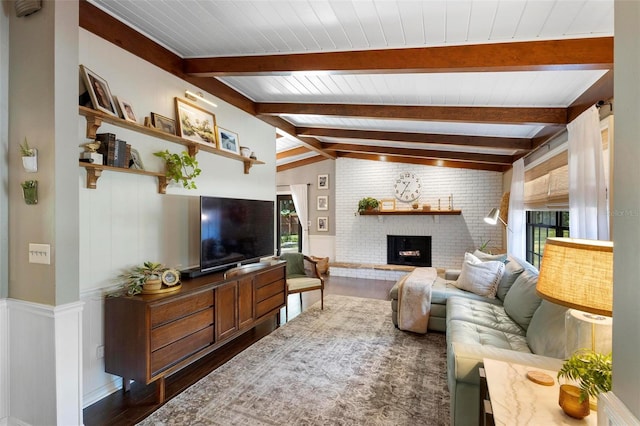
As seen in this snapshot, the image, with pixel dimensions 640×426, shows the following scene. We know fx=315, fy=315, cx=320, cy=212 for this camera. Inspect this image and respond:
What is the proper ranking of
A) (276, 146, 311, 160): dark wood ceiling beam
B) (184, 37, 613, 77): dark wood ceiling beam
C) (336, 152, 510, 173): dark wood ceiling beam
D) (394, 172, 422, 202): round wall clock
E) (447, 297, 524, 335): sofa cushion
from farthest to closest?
1. (276, 146, 311, 160): dark wood ceiling beam
2. (394, 172, 422, 202): round wall clock
3. (336, 152, 510, 173): dark wood ceiling beam
4. (447, 297, 524, 335): sofa cushion
5. (184, 37, 613, 77): dark wood ceiling beam

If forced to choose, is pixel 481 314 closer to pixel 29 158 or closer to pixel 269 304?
pixel 269 304

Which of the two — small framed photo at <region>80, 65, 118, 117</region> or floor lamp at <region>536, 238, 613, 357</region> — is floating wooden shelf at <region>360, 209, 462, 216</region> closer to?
floor lamp at <region>536, 238, 613, 357</region>

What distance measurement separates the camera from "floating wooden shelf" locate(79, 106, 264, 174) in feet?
6.99

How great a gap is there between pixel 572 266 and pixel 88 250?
2.77 m

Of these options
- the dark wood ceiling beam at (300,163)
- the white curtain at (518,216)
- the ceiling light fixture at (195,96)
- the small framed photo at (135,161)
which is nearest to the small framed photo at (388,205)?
the dark wood ceiling beam at (300,163)

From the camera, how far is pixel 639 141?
2.32 ft

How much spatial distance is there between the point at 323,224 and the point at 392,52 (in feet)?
18.1

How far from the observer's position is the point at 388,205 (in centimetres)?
685

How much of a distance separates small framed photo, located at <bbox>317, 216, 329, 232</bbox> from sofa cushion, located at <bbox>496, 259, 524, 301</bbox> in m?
4.50

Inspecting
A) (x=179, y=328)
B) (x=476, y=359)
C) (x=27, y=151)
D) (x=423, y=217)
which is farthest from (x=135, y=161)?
(x=423, y=217)

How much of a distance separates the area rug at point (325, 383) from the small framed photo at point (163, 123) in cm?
214

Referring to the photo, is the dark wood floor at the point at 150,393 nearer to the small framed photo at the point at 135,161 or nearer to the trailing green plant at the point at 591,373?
the small framed photo at the point at 135,161

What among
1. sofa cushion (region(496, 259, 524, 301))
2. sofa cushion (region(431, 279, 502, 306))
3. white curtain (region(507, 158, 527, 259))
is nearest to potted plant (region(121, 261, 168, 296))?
sofa cushion (region(431, 279, 502, 306))

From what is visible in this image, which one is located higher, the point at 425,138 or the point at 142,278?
the point at 425,138
